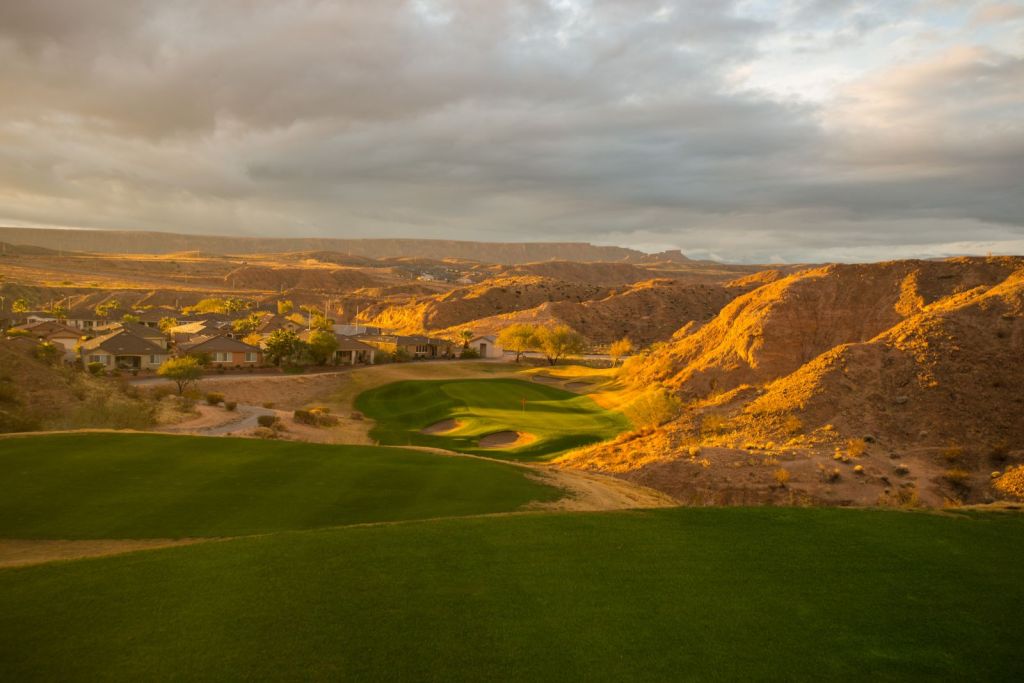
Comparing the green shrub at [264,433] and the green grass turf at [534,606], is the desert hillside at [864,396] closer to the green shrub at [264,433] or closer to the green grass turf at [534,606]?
the green grass turf at [534,606]

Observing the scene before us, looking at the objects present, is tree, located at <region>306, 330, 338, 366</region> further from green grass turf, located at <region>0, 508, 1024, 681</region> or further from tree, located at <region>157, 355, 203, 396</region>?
green grass turf, located at <region>0, 508, 1024, 681</region>

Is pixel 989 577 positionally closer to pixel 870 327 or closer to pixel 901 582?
pixel 901 582

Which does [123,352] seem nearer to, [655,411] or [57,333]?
[57,333]

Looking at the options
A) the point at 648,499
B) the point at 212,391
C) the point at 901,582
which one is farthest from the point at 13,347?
the point at 901,582

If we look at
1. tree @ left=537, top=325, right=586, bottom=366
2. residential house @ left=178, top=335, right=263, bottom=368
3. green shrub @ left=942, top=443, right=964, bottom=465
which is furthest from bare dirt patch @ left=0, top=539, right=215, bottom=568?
tree @ left=537, top=325, right=586, bottom=366

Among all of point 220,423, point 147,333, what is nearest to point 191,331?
point 147,333

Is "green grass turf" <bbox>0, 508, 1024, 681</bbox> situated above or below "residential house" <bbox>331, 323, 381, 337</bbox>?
above
